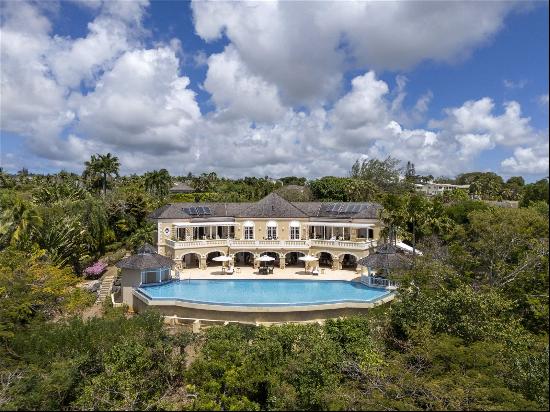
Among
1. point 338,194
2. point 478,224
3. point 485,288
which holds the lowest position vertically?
point 485,288

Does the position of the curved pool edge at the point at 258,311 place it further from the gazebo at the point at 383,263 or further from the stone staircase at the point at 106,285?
the stone staircase at the point at 106,285

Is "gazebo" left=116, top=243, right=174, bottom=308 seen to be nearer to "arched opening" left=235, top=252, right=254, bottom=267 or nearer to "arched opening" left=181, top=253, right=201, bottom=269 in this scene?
"arched opening" left=181, top=253, right=201, bottom=269

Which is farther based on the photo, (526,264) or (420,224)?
(420,224)

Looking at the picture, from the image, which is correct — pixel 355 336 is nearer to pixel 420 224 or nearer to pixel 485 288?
pixel 485 288

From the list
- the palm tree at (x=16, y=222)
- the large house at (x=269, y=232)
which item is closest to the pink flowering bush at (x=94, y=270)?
the large house at (x=269, y=232)

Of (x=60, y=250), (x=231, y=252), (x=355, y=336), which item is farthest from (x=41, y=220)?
(x=355, y=336)

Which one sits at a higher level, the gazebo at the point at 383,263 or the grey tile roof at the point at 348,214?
the grey tile roof at the point at 348,214

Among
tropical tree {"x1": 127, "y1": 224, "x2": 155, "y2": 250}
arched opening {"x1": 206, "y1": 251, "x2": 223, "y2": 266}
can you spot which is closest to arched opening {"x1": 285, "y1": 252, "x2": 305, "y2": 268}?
arched opening {"x1": 206, "y1": 251, "x2": 223, "y2": 266}
